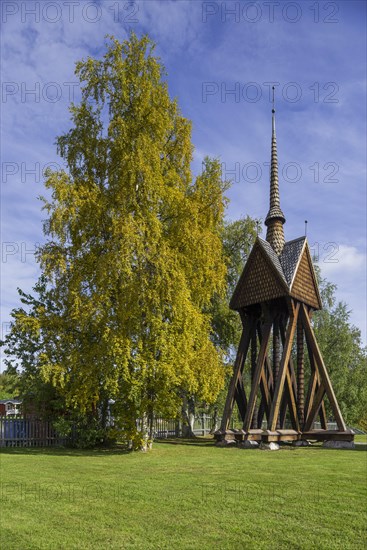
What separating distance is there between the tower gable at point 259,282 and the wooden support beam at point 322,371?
1.62m

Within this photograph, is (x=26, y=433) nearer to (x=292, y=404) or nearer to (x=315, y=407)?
(x=292, y=404)

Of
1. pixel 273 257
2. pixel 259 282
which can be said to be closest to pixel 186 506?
pixel 259 282

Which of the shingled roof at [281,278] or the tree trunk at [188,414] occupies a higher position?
the shingled roof at [281,278]

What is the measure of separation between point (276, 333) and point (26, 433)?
1144cm

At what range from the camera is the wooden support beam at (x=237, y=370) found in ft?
65.5

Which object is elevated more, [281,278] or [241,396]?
[281,278]

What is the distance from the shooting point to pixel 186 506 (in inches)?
280

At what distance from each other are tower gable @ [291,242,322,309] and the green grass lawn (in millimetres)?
8609

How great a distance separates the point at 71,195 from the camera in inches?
671

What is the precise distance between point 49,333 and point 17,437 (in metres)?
5.83

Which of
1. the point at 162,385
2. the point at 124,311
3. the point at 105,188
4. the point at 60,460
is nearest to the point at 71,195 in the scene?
the point at 105,188

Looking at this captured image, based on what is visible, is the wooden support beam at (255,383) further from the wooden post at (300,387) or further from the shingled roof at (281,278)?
the wooden post at (300,387)

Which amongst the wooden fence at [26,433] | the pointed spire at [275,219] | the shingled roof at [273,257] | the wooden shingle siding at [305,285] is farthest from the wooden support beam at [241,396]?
the wooden fence at [26,433]

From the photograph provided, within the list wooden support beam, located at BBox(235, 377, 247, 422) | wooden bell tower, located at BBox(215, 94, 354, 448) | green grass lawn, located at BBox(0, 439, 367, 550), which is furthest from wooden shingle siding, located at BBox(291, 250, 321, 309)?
green grass lawn, located at BBox(0, 439, 367, 550)
